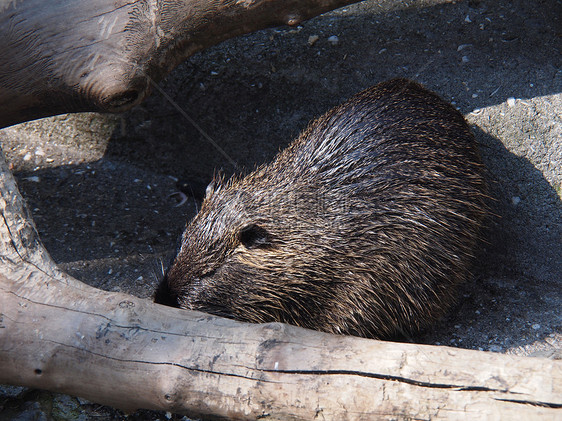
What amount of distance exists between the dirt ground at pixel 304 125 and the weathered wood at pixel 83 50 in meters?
1.17

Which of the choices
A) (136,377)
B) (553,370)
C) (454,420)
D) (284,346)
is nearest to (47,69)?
(136,377)

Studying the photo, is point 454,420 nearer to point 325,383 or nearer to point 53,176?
point 325,383

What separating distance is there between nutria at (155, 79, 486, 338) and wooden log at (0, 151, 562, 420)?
758mm

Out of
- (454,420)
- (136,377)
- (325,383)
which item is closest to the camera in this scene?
(454,420)

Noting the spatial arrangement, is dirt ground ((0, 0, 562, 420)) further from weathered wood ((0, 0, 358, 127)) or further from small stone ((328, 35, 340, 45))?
weathered wood ((0, 0, 358, 127))

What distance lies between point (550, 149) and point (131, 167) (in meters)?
3.26

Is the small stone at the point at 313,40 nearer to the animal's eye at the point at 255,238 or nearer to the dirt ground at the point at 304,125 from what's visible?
the dirt ground at the point at 304,125

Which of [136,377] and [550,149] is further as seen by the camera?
[550,149]

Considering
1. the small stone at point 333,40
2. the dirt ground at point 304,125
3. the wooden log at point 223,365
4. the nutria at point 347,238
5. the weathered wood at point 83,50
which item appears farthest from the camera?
the small stone at point 333,40

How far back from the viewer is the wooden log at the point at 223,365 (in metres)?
2.08

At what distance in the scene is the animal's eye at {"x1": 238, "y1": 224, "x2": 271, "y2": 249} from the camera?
325 centimetres

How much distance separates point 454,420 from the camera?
6.73ft

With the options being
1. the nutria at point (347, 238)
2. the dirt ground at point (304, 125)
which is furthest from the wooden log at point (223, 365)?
the dirt ground at point (304, 125)

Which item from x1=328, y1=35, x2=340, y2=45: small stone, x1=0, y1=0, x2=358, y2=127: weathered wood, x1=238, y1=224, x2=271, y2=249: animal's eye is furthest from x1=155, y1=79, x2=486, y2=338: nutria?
x1=328, y1=35, x2=340, y2=45: small stone
